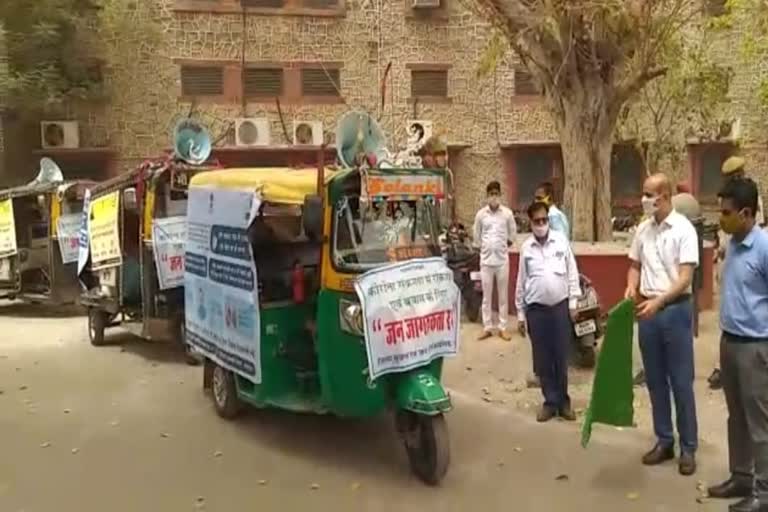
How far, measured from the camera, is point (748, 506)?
205 inches

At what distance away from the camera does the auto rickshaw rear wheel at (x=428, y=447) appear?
5992mm

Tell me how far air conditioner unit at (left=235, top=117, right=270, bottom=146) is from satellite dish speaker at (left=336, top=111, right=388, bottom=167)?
1416 cm

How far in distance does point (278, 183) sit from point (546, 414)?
2790 mm

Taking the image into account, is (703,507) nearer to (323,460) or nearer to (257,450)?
(323,460)

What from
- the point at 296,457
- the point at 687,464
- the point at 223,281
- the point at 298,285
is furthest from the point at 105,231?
the point at 687,464

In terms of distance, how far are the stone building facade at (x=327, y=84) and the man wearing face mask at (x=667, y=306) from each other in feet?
45.9

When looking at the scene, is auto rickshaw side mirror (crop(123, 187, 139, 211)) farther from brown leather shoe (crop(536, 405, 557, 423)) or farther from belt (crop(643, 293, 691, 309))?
belt (crop(643, 293, 691, 309))

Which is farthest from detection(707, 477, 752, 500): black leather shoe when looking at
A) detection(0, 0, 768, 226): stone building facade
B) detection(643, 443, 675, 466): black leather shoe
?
detection(0, 0, 768, 226): stone building facade

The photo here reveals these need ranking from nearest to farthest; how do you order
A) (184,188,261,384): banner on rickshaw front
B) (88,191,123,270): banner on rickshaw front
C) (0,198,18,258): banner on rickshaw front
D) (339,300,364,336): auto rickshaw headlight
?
1. (339,300,364,336): auto rickshaw headlight
2. (184,188,261,384): banner on rickshaw front
3. (88,191,123,270): banner on rickshaw front
4. (0,198,18,258): banner on rickshaw front

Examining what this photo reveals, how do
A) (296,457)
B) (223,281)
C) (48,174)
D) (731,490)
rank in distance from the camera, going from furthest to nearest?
(48,174)
(223,281)
(296,457)
(731,490)

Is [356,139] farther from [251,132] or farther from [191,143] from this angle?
[251,132]

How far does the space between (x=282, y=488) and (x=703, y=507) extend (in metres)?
2.61

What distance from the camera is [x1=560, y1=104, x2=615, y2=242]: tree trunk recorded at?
12227 millimetres

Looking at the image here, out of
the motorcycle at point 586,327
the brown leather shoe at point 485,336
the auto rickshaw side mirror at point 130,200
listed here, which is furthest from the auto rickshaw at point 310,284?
the brown leather shoe at point 485,336
